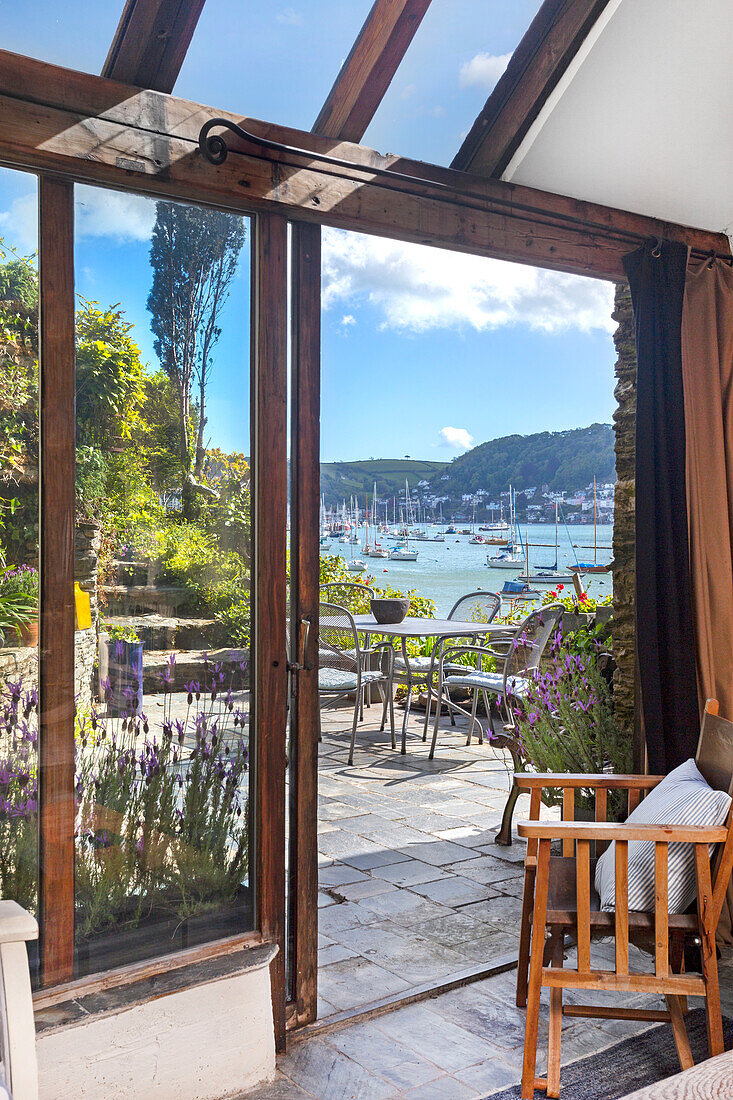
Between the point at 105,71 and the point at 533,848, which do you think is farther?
the point at 533,848

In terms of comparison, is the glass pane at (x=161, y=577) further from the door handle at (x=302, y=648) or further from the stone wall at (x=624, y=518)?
the stone wall at (x=624, y=518)

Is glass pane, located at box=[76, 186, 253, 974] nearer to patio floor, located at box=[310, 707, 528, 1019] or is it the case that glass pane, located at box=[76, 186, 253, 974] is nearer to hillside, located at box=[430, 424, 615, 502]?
patio floor, located at box=[310, 707, 528, 1019]

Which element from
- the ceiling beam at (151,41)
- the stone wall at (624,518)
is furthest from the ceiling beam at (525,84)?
the stone wall at (624,518)

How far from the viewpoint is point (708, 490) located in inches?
127

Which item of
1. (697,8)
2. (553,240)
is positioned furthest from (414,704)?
(697,8)

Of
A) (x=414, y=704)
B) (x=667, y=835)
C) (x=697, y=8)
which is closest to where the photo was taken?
(x=667, y=835)

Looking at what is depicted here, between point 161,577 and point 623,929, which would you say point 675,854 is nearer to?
point 623,929

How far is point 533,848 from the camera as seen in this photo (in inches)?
93.2

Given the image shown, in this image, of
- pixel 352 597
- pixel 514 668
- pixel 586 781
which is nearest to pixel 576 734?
pixel 586 781

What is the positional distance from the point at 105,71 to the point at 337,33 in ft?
2.10

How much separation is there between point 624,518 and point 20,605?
261cm

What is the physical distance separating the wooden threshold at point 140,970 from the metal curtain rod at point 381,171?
1.99 meters

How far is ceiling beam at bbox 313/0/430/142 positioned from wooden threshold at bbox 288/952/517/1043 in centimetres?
248

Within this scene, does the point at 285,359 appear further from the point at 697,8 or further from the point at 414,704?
the point at 414,704
